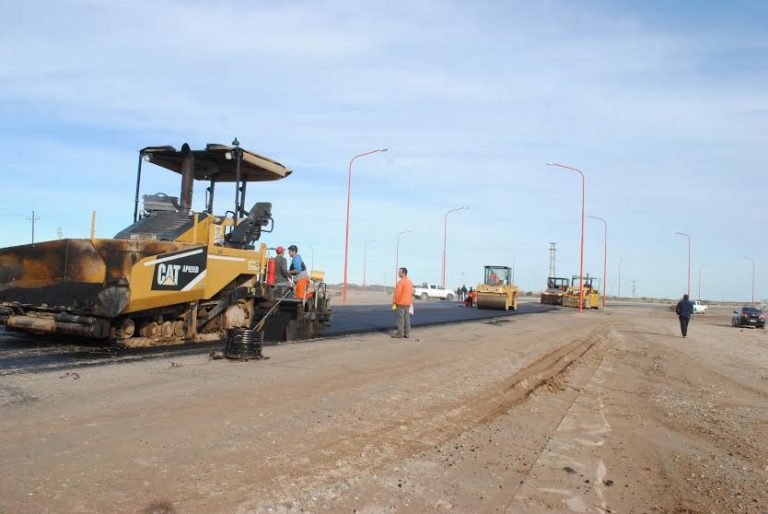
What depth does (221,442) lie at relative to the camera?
17.0 feet

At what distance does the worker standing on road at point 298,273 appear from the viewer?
13328 millimetres

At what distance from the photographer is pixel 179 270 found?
10.3 meters

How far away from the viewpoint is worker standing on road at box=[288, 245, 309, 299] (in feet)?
43.7

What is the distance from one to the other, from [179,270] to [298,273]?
3599 millimetres

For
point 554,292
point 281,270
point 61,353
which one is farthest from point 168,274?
point 554,292

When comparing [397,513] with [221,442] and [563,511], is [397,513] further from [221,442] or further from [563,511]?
[221,442]

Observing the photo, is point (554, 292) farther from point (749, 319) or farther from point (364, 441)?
point (364, 441)

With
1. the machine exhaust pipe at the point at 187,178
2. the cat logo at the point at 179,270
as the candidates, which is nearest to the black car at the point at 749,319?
the machine exhaust pipe at the point at 187,178

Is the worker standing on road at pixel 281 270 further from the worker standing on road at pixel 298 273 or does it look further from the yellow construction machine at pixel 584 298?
the yellow construction machine at pixel 584 298

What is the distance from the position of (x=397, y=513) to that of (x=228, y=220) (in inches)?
342

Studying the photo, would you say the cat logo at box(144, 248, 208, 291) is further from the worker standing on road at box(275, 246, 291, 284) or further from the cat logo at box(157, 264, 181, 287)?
the worker standing on road at box(275, 246, 291, 284)

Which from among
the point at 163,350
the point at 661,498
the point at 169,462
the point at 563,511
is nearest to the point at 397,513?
the point at 563,511

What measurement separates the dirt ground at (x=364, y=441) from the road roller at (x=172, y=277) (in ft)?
5.37

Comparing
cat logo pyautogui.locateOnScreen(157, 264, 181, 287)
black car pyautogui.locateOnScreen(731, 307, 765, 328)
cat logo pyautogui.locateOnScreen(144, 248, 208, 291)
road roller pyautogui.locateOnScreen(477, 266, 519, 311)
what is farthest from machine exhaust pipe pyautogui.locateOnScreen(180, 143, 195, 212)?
black car pyautogui.locateOnScreen(731, 307, 765, 328)
